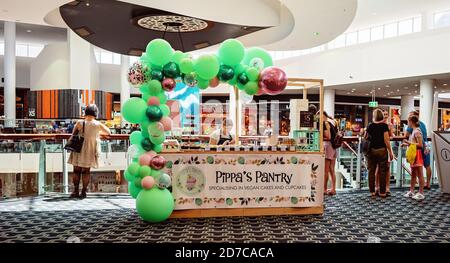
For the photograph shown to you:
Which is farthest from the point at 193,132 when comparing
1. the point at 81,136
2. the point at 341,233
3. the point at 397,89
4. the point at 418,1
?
the point at 397,89

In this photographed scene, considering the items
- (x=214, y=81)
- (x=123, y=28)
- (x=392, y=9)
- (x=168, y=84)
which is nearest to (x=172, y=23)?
(x=123, y=28)

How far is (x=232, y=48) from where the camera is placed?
534 centimetres

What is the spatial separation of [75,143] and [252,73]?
→ 9.90 ft

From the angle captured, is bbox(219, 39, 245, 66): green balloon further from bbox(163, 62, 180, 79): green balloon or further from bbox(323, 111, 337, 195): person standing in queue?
bbox(323, 111, 337, 195): person standing in queue

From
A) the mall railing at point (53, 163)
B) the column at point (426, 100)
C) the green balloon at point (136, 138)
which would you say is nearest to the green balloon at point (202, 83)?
the green balloon at point (136, 138)

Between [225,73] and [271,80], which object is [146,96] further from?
[271,80]

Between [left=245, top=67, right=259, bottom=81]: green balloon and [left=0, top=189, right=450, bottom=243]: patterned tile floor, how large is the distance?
69.7 inches

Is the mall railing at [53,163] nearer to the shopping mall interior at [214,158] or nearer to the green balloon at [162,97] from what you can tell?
the shopping mall interior at [214,158]

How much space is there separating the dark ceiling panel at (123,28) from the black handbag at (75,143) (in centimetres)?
362

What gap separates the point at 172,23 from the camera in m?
10.5

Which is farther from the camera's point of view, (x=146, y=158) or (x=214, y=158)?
(x=214, y=158)

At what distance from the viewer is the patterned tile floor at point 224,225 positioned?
442 centimetres
